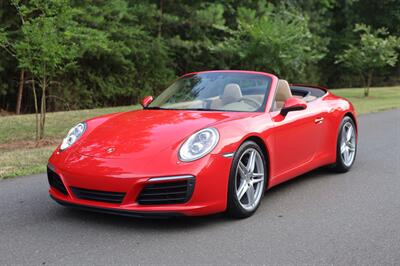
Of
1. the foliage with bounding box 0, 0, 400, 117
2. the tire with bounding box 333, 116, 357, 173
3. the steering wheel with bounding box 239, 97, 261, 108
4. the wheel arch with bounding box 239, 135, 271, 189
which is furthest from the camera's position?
the foliage with bounding box 0, 0, 400, 117

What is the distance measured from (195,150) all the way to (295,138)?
1.56 metres

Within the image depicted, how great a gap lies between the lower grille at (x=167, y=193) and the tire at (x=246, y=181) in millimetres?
429

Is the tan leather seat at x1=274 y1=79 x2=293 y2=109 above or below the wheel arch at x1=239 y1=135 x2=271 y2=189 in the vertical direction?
above

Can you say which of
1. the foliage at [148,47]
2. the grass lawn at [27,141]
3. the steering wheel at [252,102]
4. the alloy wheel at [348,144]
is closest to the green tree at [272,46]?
the foliage at [148,47]

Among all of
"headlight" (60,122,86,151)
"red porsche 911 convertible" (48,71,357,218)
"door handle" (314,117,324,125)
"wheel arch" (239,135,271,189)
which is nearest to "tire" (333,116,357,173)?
"red porsche 911 convertible" (48,71,357,218)

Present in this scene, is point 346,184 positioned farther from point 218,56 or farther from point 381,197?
point 218,56

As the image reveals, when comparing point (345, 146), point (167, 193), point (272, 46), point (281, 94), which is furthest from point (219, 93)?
point (272, 46)

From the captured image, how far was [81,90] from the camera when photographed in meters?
21.8

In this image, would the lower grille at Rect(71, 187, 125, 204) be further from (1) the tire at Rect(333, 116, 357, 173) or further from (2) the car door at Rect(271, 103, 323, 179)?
(1) the tire at Rect(333, 116, 357, 173)

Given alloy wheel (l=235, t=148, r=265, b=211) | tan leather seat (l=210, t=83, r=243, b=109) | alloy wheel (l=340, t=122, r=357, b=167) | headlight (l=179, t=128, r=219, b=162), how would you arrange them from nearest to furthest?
headlight (l=179, t=128, r=219, b=162)
alloy wheel (l=235, t=148, r=265, b=211)
tan leather seat (l=210, t=83, r=243, b=109)
alloy wheel (l=340, t=122, r=357, b=167)

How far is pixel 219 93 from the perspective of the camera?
5.77 m

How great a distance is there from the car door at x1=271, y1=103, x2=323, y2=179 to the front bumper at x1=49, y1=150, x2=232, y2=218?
976 mm

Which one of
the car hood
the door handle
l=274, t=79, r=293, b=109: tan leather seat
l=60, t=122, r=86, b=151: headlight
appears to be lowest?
the door handle

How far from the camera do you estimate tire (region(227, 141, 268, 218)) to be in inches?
181
